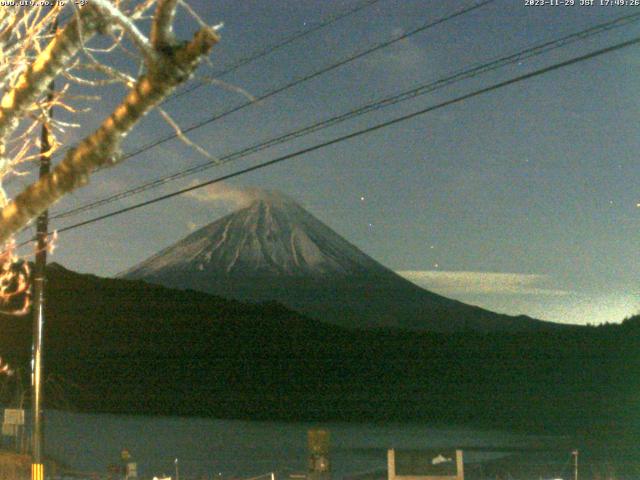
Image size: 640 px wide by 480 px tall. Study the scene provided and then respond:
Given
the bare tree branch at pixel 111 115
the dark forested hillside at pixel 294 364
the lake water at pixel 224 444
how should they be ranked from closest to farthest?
the bare tree branch at pixel 111 115, the lake water at pixel 224 444, the dark forested hillside at pixel 294 364

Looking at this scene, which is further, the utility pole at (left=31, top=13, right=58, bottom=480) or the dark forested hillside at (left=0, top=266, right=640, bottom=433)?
the dark forested hillside at (left=0, top=266, right=640, bottom=433)

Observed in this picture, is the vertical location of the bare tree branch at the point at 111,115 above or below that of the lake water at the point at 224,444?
above

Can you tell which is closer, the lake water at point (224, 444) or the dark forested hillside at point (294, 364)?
the lake water at point (224, 444)

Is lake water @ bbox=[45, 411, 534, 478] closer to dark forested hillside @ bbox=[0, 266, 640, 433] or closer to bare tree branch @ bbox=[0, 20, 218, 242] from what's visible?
dark forested hillside @ bbox=[0, 266, 640, 433]

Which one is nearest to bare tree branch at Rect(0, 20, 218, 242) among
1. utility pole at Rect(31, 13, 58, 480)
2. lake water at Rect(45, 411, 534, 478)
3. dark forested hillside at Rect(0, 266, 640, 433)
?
utility pole at Rect(31, 13, 58, 480)

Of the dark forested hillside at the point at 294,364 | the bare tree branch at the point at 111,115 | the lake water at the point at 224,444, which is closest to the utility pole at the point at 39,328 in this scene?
the bare tree branch at the point at 111,115

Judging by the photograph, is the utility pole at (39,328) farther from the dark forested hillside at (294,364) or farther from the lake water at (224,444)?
the dark forested hillside at (294,364)

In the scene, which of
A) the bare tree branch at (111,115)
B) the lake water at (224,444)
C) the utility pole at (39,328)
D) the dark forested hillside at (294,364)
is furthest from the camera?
the dark forested hillside at (294,364)

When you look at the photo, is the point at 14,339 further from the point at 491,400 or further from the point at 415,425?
the point at 491,400

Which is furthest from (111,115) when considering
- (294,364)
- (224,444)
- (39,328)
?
(294,364)
